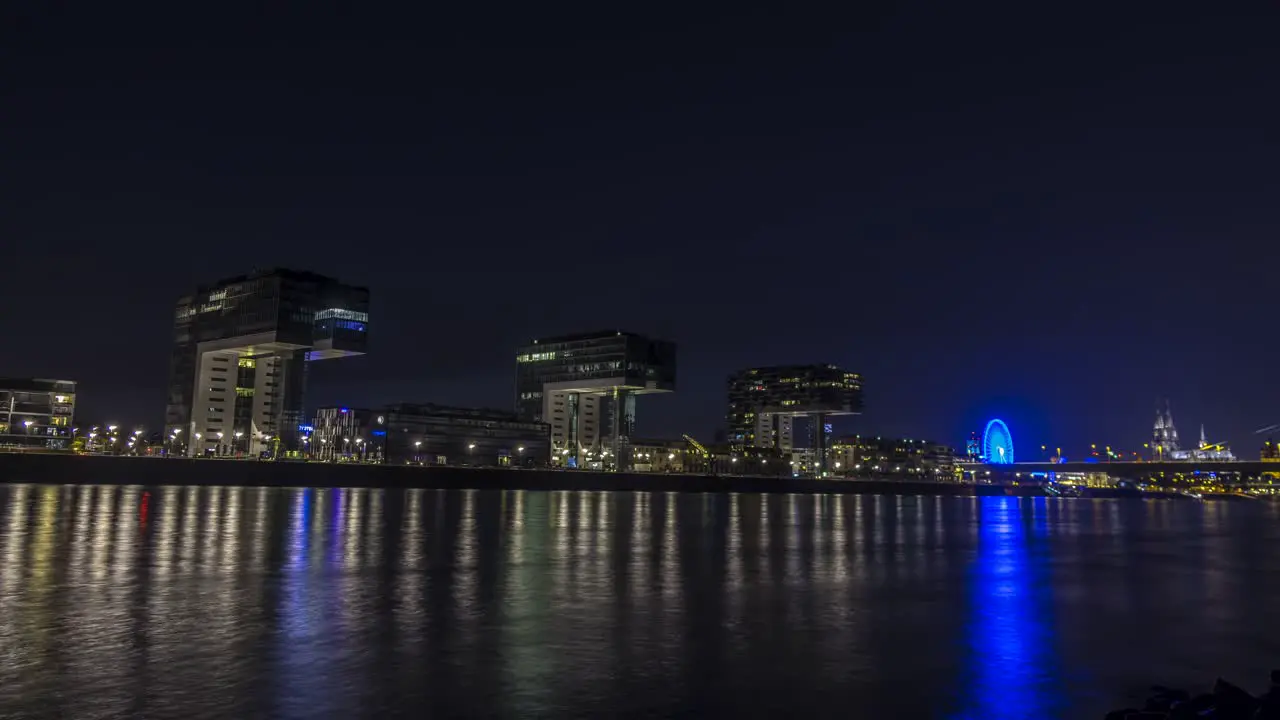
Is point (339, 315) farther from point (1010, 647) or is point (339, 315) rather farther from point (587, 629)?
point (1010, 647)

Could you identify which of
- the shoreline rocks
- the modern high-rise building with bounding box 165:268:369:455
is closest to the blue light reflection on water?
the shoreline rocks

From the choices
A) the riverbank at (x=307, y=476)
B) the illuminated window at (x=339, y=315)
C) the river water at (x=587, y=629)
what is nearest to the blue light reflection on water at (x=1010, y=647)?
the river water at (x=587, y=629)

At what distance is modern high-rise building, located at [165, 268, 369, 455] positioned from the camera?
179625 mm

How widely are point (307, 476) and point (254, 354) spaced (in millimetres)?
66089

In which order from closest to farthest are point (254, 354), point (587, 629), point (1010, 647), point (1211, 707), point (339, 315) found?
1. point (1211, 707)
2. point (1010, 647)
3. point (587, 629)
4. point (339, 315)
5. point (254, 354)

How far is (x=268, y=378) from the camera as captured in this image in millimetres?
192000

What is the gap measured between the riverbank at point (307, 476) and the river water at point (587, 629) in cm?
9035

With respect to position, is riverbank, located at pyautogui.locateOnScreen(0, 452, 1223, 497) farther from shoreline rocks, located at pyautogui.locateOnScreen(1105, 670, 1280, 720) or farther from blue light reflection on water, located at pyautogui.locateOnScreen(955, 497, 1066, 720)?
shoreline rocks, located at pyautogui.locateOnScreen(1105, 670, 1280, 720)

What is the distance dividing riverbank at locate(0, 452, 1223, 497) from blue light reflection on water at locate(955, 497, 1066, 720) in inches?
4557

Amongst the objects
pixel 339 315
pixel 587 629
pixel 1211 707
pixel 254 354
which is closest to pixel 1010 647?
pixel 1211 707

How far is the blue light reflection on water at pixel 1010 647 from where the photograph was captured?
42.9 feet

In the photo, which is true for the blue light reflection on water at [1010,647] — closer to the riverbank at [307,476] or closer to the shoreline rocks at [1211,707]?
the shoreline rocks at [1211,707]

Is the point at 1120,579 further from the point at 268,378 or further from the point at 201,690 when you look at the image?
the point at 268,378

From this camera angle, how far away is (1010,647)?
1727cm
